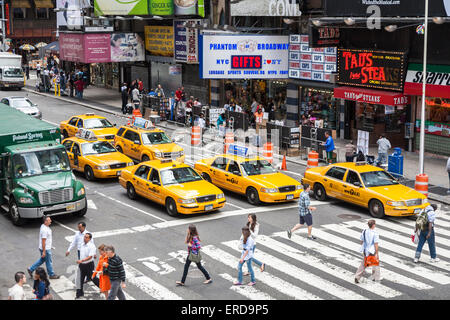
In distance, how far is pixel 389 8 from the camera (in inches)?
1121

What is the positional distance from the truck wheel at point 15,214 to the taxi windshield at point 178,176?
4561 millimetres

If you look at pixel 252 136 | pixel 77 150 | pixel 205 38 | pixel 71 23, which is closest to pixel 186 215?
pixel 77 150

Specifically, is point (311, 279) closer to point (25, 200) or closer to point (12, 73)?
point (25, 200)

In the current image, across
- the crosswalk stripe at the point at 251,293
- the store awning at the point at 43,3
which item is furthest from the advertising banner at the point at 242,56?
the store awning at the point at 43,3

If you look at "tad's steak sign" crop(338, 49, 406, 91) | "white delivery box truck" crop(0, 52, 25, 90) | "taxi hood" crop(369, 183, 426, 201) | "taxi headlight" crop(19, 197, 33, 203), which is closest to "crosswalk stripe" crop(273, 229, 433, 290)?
"taxi hood" crop(369, 183, 426, 201)

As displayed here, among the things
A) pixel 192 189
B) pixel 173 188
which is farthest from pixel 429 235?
pixel 173 188

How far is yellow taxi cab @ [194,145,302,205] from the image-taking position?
21.5 m

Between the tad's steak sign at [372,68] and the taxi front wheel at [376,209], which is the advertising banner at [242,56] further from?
the taxi front wheel at [376,209]

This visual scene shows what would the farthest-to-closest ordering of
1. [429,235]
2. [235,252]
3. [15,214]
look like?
[15,214] < [235,252] < [429,235]

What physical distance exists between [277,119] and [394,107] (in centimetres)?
896

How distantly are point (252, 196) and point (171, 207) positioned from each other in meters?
3.04

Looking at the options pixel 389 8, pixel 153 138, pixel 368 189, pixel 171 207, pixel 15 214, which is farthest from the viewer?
pixel 389 8

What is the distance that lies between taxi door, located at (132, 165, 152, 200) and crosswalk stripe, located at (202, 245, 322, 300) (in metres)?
4.79
